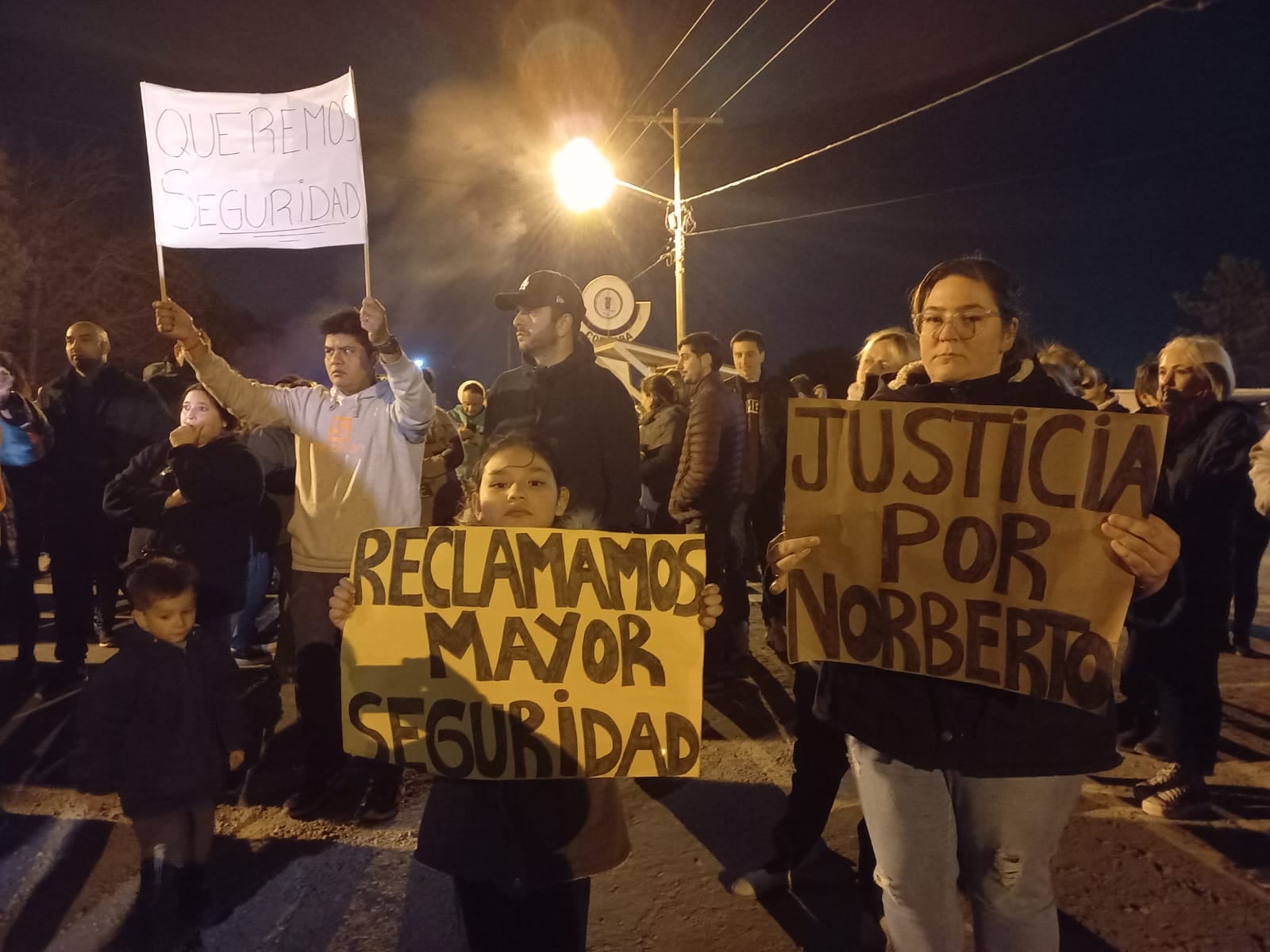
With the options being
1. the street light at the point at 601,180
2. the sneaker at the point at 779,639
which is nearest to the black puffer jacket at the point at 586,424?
the sneaker at the point at 779,639

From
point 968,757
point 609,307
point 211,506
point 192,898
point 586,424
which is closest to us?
point 968,757

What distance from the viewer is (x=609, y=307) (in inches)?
508

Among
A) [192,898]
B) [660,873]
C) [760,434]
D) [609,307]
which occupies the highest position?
[609,307]

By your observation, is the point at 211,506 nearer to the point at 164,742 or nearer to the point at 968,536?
the point at 164,742

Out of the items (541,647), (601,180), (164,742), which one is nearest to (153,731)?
(164,742)

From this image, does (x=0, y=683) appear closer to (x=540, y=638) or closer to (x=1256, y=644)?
(x=540, y=638)

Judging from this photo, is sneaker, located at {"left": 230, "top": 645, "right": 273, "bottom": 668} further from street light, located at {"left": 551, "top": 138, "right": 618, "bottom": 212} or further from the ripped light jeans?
street light, located at {"left": 551, "top": 138, "right": 618, "bottom": 212}

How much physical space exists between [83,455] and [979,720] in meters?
5.28

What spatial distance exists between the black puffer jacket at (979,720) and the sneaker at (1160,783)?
2106 mm

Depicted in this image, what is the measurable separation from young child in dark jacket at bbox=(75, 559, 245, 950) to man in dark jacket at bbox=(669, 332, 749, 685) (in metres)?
2.96

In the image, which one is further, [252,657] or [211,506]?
[252,657]

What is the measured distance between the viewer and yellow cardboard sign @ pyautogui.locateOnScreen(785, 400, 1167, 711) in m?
1.86

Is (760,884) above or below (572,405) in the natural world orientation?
below

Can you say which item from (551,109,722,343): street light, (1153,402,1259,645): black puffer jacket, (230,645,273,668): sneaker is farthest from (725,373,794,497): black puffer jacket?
(551,109,722,343): street light
